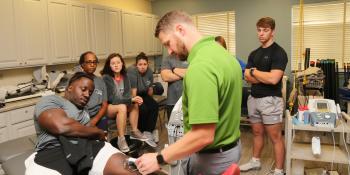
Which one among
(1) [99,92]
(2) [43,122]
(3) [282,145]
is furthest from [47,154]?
(3) [282,145]

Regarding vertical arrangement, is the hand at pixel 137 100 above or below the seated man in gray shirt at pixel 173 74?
below

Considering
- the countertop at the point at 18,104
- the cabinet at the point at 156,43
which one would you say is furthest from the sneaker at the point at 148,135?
the cabinet at the point at 156,43

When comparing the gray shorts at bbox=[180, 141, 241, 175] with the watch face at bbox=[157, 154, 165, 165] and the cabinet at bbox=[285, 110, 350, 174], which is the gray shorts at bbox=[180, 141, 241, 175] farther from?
the cabinet at bbox=[285, 110, 350, 174]

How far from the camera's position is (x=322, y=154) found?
2475mm

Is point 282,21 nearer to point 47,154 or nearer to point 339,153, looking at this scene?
point 339,153

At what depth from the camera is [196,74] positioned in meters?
1.07

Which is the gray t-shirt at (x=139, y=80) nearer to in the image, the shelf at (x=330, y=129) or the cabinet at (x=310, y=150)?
the cabinet at (x=310, y=150)

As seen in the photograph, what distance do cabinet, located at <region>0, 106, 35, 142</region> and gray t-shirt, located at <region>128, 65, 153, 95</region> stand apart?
1.24m

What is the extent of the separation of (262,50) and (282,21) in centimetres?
286

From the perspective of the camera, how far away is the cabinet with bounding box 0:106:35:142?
308 centimetres

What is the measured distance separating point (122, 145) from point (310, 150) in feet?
6.36

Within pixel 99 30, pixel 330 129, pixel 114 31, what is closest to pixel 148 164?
pixel 330 129

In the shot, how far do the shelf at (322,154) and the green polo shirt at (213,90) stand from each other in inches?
55.3

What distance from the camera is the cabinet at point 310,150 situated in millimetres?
2363
